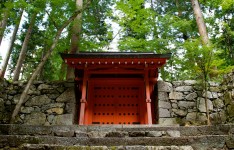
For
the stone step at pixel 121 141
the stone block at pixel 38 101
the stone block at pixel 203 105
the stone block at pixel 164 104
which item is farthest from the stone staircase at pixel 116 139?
the stone block at pixel 203 105

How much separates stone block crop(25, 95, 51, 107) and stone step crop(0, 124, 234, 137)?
3848 mm

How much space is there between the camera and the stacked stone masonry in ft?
29.6

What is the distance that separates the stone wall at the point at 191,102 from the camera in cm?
905

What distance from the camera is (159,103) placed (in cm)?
927

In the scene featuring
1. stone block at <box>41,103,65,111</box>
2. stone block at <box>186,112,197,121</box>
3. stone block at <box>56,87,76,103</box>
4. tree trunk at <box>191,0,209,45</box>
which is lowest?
stone block at <box>186,112,197,121</box>

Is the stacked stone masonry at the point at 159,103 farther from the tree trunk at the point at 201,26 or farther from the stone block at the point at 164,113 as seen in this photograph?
the tree trunk at the point at 201,26

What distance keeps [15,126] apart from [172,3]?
1604cm

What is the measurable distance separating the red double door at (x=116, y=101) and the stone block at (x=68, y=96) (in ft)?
2.23

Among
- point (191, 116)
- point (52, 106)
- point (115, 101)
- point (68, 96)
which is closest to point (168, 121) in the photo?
point (191, 116)

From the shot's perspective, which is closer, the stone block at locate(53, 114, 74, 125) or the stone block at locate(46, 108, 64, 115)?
the stone block at locate(53, 114, 74, 125)

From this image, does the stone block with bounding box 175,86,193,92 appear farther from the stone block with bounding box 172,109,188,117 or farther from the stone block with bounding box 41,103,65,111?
the stone block with bounding box 41,103,65,111

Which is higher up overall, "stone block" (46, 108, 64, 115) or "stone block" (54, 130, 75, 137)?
"stone block" (46, 108, 64, 115)

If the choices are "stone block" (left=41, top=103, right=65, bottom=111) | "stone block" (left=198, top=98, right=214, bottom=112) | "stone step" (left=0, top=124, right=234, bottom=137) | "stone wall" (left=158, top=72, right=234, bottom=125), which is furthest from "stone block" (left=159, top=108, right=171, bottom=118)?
"stone block" (left=41, top=103, right=65, bottom=111)

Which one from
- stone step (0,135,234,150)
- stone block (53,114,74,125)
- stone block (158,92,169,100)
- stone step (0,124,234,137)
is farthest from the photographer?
stone block (158,92,169,100)
